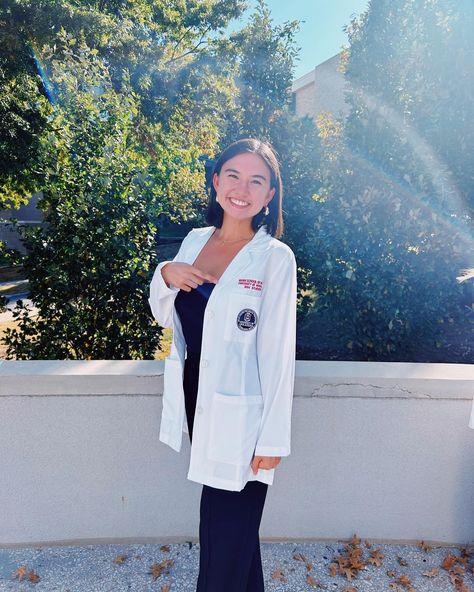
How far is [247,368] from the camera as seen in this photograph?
182 cm

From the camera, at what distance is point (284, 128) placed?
434 centimetres

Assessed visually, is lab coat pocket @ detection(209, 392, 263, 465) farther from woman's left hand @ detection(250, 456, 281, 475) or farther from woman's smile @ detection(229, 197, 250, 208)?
woman's smile @ detection(229, 197, 250, 208)

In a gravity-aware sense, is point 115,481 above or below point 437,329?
below

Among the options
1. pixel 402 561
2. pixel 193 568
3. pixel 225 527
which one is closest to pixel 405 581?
pixel 402 561

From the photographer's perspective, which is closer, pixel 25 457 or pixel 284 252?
pixel 284 252

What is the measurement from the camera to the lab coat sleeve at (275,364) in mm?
1779

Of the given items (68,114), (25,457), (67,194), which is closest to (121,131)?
(68,114)

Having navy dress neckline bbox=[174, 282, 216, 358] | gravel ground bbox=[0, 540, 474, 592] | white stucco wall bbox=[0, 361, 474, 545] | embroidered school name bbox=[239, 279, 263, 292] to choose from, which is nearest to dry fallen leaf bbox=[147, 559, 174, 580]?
gravel ground bbox=[0, 540, 474, 592]

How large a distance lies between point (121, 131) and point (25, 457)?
2.53m

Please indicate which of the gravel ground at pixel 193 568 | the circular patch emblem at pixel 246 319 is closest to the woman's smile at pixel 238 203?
the circular patch emblem at pixel 246 319

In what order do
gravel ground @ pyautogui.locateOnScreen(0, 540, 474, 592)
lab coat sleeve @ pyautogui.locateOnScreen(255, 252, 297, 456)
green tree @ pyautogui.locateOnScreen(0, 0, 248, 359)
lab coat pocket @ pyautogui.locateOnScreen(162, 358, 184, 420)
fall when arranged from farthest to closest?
green tree @ pyautogui.locateOnScreen(0, 0, 248, 359) → gravel ground @ pyautogui.locateOnScreen(0, 540, 474, 592) → lab coat pocket @ pyautogui.locateOnScreen(162, 358, 184, 420) → lab coat sleeve @ pyautogui.locateOnScreen(255, 252, 297, 456)

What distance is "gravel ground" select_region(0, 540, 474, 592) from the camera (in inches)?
99.3

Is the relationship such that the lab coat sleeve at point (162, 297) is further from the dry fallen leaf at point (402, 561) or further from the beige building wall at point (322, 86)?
the beige building wall at point (322, 86)

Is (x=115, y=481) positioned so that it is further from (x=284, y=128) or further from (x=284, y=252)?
(x=284, y=128)
